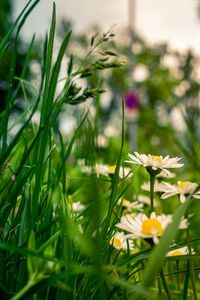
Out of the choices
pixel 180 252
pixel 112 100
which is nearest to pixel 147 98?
pixel 112 100

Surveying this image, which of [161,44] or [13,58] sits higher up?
[161,44]

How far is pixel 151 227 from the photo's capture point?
12.9 inches

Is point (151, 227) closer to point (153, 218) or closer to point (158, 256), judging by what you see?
point (153, 218)

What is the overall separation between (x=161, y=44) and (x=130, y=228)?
60.7 ft

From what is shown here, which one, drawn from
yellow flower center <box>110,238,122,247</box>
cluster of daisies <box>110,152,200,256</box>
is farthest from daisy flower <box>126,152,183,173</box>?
yellow flower center <box>110,238,122,247</box>

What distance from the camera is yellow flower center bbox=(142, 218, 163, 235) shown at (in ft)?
1.05

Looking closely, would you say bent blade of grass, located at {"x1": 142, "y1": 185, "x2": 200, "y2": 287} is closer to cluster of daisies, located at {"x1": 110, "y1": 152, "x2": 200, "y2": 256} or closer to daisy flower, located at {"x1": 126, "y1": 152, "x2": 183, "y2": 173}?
cluster of daisies, located at {"x1": 110, "y1": 152, "x2": 200, "y2": 256}

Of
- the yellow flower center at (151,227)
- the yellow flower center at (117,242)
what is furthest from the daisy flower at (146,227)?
the yellow flower center at (117,242)

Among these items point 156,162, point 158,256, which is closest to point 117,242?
point 156,162

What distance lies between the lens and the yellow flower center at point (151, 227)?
0.32 meters

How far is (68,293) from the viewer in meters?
0.34

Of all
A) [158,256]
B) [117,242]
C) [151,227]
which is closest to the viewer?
[158,256]

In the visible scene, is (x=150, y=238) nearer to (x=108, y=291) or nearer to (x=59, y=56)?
(x=108, y=291)

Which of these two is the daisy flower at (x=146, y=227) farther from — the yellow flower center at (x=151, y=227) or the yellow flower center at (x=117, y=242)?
the yellow flower center at (x=117, y=242)
